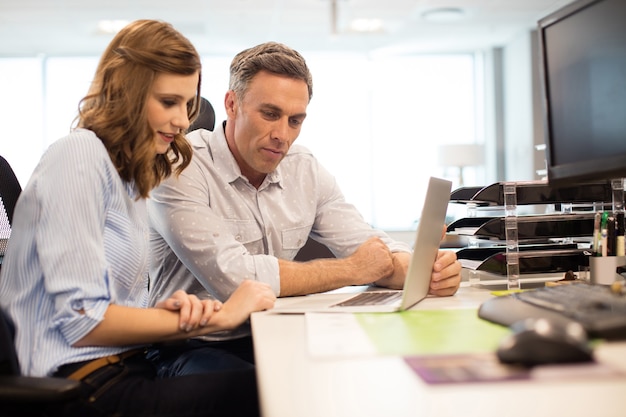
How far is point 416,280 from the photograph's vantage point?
47.7 inches

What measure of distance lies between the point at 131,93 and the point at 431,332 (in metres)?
0.68

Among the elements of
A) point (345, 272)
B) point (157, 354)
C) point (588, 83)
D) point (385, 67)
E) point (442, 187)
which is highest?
point (385, 67)

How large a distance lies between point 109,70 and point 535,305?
33.4 inches

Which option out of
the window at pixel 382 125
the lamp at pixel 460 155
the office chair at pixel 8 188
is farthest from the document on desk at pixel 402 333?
the window at pixel 382 125

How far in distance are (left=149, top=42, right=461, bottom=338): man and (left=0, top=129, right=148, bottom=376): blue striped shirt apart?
1.21ft

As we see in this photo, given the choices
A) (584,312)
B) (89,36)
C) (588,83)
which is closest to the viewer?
(584,312)

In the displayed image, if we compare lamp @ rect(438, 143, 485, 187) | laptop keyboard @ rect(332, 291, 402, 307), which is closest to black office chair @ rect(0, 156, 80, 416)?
laptop keyboard @ rect(332, 291, 402, 307)

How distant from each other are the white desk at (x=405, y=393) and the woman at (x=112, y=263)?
369mm

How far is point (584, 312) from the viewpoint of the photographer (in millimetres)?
862

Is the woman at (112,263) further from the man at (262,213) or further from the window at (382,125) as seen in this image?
the window at (382,125)

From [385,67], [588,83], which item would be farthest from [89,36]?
[588,83]

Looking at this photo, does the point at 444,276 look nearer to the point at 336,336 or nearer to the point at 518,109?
the point at 336,336

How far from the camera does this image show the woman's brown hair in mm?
1190

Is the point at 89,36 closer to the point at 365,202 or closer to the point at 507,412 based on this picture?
the point at 365,202
